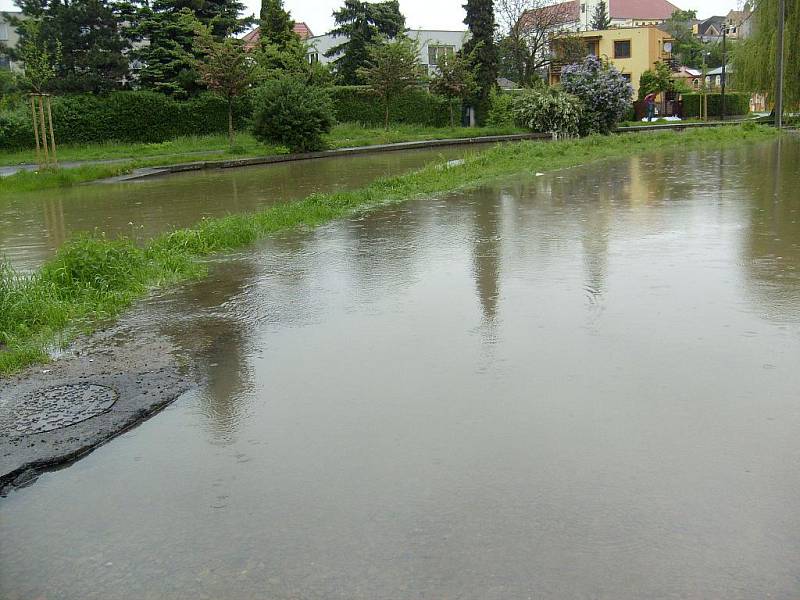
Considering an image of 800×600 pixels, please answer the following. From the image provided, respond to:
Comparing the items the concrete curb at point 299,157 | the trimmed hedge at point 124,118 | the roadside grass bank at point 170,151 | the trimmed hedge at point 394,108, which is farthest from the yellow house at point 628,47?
the trimmed hedge at point 124,118

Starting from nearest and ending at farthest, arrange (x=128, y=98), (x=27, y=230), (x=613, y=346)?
(x=613, y=346)
(x=27, y=230)
(x=128, y=98)

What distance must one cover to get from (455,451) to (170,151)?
32561 millimetres

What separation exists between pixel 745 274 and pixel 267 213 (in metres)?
7.26

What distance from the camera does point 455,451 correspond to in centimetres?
423

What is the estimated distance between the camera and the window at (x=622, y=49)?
68.3m

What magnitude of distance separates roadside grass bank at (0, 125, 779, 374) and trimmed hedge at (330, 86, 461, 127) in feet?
94.3

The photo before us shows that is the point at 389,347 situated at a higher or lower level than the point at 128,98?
lower

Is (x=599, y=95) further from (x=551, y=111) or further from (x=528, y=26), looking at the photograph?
(x=528, y=26)

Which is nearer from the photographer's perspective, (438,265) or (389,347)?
(389,347)

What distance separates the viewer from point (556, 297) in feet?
23.6

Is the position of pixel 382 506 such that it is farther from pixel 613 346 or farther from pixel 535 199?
pixel 535 199

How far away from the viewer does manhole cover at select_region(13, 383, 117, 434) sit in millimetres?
4801

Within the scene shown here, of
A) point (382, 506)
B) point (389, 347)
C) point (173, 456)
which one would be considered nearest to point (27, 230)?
point (389, 347)

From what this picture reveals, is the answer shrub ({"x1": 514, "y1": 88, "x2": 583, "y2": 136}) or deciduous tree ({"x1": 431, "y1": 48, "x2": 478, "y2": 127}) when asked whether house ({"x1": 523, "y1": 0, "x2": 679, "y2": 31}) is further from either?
shrub ({"x1": 514, "y1": 88, "x2": 583, "y2": 136})
